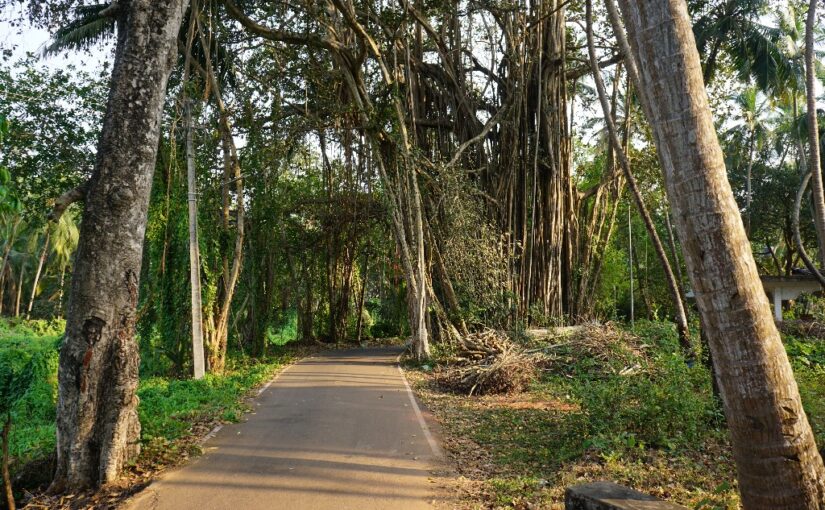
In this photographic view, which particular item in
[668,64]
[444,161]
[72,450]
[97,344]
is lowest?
[72,450]

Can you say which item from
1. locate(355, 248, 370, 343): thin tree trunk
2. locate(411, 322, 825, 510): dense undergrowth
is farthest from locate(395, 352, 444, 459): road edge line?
locate(355, 248, 370, 343): thin tree trunk

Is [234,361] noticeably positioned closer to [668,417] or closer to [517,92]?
[517,92]

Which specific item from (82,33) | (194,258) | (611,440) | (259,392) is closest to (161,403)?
(259,392)

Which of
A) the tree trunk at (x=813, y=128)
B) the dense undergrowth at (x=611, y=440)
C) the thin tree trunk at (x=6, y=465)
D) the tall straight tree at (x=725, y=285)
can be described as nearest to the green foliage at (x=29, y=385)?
the thin tree trunk at (x=6, y=465)

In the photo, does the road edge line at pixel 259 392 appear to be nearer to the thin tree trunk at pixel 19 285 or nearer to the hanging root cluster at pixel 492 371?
the hanging root cluster at pixel 492 371

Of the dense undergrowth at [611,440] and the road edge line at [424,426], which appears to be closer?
the dense undergrowth at [611,440]

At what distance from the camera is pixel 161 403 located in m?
9.66

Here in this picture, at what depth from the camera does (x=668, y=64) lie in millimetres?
3477

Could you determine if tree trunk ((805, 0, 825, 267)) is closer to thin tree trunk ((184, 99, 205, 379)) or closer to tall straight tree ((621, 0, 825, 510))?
tall straight tree ((621, 0, 825, 510))

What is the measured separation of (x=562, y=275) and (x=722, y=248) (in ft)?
48.5

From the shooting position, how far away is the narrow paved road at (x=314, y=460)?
205 inches

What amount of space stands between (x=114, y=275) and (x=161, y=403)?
15.0ft

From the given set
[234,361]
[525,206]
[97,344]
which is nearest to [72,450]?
[97,344]

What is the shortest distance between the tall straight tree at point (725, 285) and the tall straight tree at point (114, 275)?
15.2 feet
